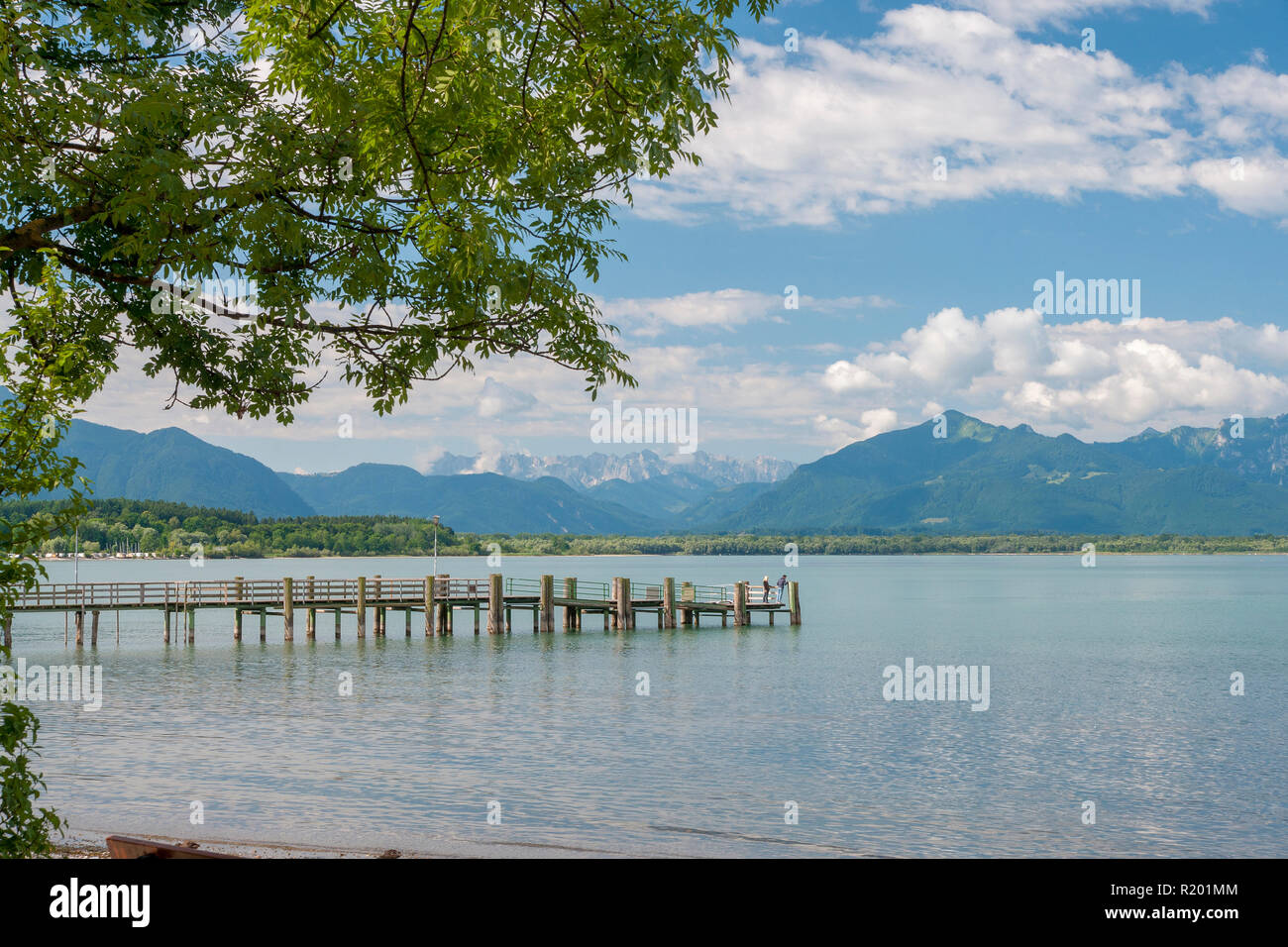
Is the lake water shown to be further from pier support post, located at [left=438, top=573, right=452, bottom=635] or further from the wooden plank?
the wooden plank

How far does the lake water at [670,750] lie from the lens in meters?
21.0

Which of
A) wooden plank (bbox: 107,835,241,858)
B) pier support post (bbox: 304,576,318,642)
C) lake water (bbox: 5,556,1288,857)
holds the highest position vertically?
wooden plank (bbox: 107,835,241,858)

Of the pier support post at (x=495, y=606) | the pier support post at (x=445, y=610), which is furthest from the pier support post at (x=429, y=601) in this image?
the pier support post at (x=495, y=606)

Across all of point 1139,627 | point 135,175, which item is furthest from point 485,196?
point 1139,627

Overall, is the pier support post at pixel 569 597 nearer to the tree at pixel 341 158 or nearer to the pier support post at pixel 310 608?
the pier support post at pixel 310 608

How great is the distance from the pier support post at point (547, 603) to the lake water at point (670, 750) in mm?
2314

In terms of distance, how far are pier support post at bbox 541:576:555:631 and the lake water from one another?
2.31m

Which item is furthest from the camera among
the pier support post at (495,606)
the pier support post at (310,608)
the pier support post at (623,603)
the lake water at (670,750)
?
the pier support post at (623,603)

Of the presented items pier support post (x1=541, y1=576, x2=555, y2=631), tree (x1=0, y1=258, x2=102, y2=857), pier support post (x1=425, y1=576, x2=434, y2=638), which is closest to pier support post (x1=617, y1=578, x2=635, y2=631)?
pier support post (x1=541, y1=576, x2=555, y2=631)

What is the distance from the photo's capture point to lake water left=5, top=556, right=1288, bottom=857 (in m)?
Answer: 21.0

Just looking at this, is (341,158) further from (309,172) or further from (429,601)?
(429,601)

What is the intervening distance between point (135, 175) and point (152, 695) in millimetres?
33768
